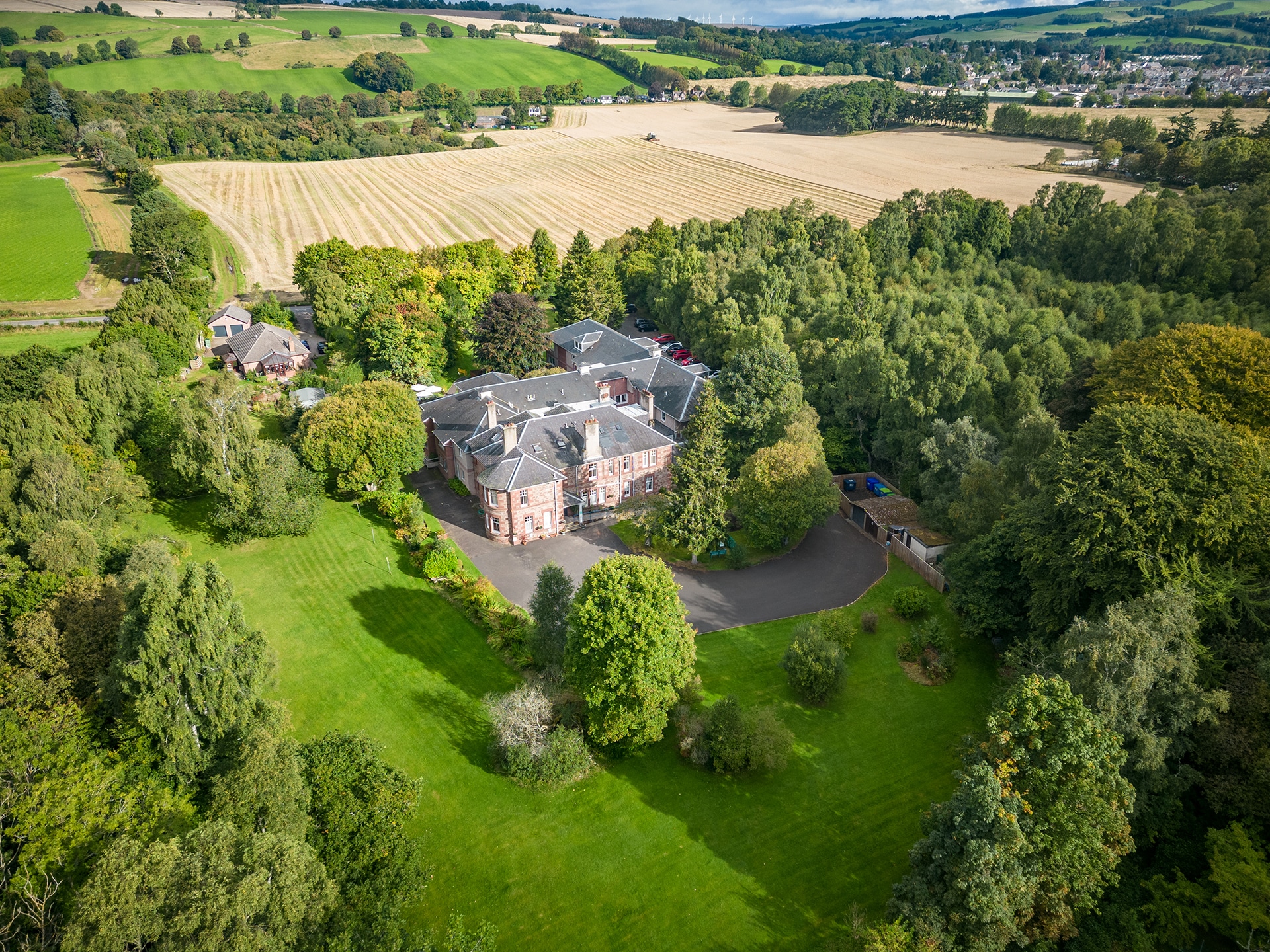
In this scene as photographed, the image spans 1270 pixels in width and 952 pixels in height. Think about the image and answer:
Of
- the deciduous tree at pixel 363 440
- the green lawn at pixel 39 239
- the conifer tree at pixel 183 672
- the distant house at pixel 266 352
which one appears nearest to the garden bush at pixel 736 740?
the conifer tree at pixel 183 672

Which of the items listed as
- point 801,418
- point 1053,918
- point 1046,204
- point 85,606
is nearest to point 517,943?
point 1053,918

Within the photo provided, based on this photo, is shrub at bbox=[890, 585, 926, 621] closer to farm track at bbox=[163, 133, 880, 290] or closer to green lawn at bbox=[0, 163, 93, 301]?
farm track at bbox=[163, 133, 880, 290]

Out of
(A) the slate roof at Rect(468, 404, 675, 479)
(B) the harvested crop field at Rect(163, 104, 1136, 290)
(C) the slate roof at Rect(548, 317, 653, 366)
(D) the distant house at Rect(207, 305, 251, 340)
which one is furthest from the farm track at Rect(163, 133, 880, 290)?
(A) the slate roof at Rect(468, 404, 675, 479)

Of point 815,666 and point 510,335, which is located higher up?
point 510,335

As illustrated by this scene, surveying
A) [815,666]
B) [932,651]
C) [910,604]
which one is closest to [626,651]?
[815,666]

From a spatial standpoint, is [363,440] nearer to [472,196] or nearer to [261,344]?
[261,344]

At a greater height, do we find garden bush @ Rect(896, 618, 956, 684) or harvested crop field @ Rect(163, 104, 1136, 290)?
harvested crop field @ Rect(163, 104, 1136, 290)

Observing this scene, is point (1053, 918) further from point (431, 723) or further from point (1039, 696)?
point (431, 723)
